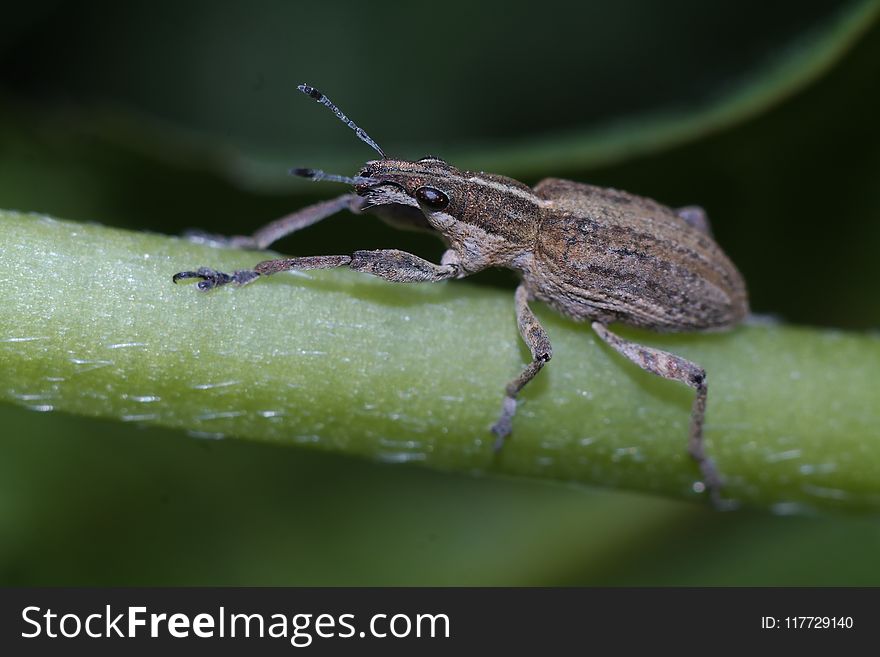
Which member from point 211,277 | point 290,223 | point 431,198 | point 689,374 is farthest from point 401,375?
point 689,374

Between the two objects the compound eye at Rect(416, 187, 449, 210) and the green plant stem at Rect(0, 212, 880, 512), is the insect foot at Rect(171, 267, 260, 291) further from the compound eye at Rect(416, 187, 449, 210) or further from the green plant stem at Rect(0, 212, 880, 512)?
the compound eye at Rect(416, 187, 449, 210)

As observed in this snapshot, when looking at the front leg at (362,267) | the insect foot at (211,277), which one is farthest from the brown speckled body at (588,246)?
the insect foot at (211,277)

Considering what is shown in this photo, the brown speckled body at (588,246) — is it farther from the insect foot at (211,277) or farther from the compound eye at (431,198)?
the insect foot at (211,277)

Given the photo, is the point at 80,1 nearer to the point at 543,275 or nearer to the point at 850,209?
the point at 543,275

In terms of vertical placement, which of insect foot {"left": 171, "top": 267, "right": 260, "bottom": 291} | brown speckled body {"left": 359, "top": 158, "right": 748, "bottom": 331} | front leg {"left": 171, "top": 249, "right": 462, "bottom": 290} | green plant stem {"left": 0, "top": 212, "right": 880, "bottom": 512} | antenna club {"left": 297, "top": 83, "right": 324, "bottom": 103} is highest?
antenna club {"left": 297, "top": 83, "right": 324, "bottom": 103}

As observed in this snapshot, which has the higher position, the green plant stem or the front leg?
the front leg

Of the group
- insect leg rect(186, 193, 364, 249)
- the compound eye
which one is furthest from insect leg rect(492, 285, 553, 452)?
insect leg rect(186, 193, 364, 249)
